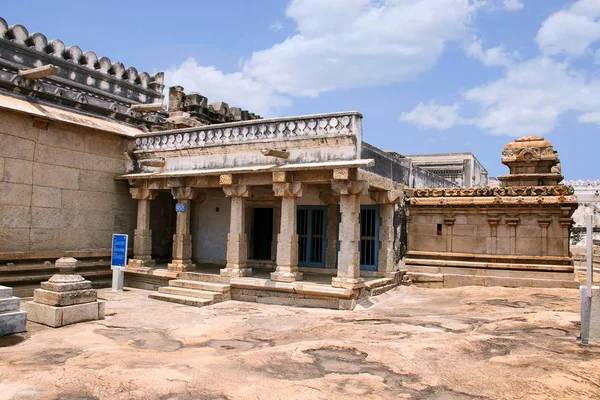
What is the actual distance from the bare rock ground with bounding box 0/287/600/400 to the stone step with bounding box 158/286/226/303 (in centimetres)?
75

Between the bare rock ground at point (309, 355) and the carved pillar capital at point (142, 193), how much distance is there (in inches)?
159

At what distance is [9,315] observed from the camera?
7379mm

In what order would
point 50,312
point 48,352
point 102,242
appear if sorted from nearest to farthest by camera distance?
1. point 48,352
2. point 50,312
3. point 102,242

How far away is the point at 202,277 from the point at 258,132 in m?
3.77

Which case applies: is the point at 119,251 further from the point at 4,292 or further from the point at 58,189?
the point at 4,292

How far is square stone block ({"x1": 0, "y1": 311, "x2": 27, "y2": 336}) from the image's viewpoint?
7289 millimetres

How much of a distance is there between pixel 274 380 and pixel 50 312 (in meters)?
4.69

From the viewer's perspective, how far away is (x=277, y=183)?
10789mm

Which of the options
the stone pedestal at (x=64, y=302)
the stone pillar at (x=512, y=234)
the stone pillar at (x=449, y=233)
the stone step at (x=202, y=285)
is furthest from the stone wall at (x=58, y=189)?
the stone pillar at (x=512, y=234)

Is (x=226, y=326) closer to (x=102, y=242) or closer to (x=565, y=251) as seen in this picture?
(x=102, y=242)

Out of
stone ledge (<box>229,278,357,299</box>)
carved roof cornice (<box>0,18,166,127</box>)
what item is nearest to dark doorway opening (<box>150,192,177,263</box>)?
carved roof cornice (<box>0,18,166,127</box>)

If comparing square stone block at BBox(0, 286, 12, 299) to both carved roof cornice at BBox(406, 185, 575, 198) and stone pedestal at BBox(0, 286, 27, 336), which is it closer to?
stone pedestal at BBox(0, 286, 27, 336)

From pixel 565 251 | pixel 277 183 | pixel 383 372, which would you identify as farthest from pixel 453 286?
pixel 383 372

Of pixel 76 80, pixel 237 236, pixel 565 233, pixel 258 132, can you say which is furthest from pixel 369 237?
pixel 76 80
